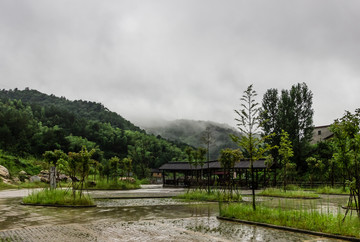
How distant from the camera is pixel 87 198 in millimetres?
14594

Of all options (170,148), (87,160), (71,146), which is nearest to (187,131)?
(170,148)

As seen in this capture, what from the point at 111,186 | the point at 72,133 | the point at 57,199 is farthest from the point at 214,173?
the point at 72,133

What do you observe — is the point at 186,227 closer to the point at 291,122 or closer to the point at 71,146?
the point at 291,122

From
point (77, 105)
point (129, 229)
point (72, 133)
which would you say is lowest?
point (129, 229)

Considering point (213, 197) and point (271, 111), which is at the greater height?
point (271, 111)

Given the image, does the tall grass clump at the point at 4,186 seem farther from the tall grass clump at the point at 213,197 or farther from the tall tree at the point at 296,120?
the tall tree at the point at 296,120

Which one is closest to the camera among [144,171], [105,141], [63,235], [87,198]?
[63,235]

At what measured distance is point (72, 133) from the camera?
262ft

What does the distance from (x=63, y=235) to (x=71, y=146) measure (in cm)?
6316

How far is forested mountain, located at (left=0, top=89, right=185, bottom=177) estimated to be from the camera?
203 feet

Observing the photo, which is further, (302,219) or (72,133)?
(72,133)

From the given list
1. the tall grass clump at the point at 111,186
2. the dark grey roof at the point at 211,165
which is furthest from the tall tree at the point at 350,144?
the tall grass clump at the point at 111,186

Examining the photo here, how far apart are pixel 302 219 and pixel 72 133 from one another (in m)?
78.0

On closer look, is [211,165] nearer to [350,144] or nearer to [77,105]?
[350,144]
